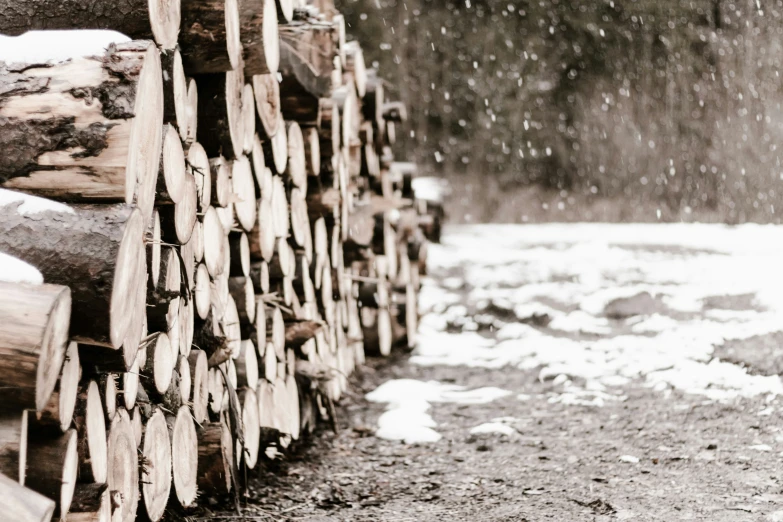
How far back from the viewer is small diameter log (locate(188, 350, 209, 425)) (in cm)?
278

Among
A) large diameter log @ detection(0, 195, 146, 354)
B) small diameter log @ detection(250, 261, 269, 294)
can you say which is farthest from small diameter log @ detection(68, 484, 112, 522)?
small diameter log @ detection(250, 261, 269, 294)

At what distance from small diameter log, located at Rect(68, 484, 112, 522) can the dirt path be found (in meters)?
0.89

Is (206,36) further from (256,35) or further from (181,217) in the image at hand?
(181,217)

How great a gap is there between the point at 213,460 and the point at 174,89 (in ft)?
4.25

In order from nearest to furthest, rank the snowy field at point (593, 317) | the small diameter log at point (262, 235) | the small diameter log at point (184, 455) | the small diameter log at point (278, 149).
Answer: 1. the small diameter log at point (184, 455)
2. the small diameter log at point (262, 235)
3. the small diameter log at point (278, 149)
4. the snowy field at point (593, 317)

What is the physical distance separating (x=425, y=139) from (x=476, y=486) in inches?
442

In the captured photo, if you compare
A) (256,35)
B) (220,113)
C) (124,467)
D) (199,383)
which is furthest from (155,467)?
(256,35)

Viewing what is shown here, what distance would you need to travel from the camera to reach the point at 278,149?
3.62 metres

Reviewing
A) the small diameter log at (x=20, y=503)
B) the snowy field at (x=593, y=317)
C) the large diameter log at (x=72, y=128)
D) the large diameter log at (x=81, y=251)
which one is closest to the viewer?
the small diameter log at (x=20, y=503)

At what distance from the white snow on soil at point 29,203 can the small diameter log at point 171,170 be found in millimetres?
516

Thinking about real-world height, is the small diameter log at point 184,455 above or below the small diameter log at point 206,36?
below

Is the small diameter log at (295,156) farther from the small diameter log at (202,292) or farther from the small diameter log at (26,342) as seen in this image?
the small diameter log at (26,342)

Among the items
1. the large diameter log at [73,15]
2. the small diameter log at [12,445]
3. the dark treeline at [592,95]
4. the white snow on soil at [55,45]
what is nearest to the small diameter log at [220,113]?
the large diameter log at [73,15]

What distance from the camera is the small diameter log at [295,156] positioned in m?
3.86
